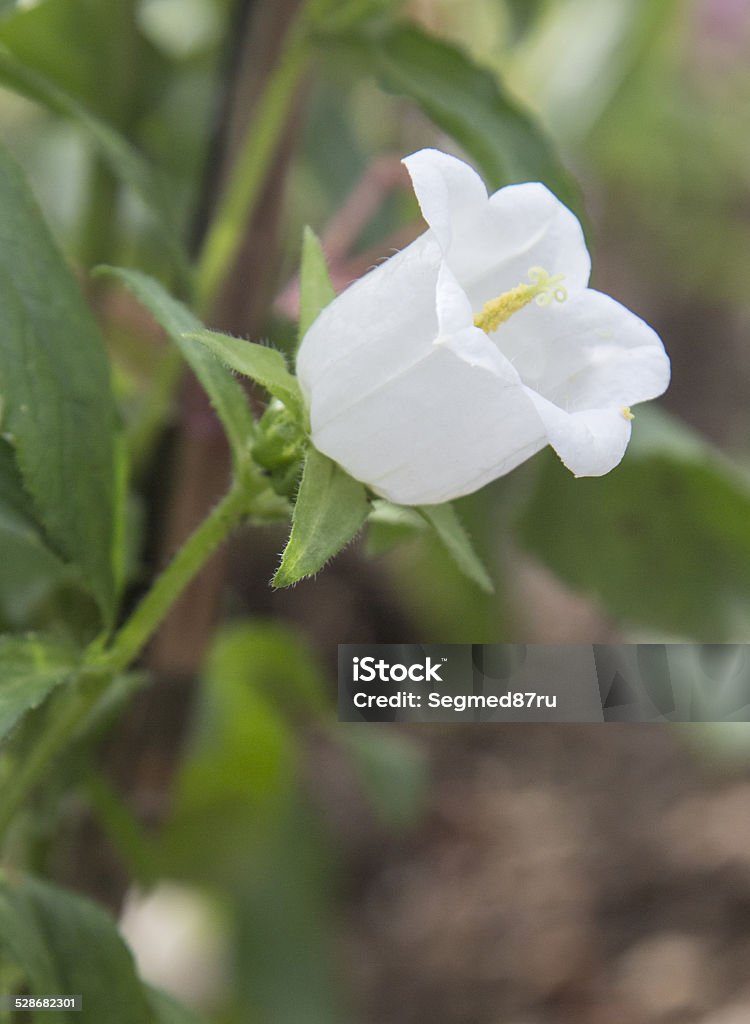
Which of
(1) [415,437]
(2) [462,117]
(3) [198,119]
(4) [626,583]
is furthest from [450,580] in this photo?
(1) [415,437]

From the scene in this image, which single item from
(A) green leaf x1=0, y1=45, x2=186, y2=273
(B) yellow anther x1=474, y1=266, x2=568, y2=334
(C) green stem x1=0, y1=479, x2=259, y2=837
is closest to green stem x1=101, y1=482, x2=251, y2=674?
(C) green stem x1=0, y1=479, x2=259, y2=837

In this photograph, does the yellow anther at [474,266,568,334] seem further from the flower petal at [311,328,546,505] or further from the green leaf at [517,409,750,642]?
the green leaf at [517,409,750,642]

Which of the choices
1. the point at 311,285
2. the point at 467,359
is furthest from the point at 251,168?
the point at 467,359

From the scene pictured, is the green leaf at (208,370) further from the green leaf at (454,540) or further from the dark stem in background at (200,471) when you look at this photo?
the dark stem in background at (200,471)

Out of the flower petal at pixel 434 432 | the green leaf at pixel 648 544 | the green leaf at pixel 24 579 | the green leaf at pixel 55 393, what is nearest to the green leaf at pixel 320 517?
the flower petal at pixel 434 432

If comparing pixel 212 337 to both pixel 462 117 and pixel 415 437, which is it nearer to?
pixel 415 437
